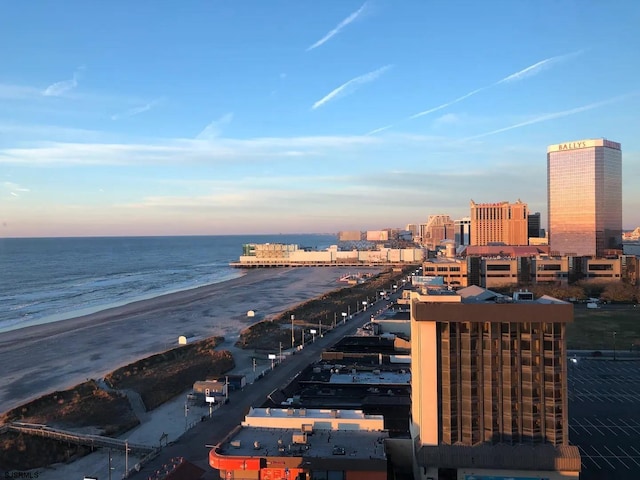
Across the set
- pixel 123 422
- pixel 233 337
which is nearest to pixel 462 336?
pixel 123 422

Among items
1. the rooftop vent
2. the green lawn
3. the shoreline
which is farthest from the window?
the rooftop vent

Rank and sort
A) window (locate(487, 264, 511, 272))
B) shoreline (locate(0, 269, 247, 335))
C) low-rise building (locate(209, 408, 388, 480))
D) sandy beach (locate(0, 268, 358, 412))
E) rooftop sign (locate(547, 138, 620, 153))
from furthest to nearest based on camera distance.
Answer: rooftop sign (locate(547, 138, 620, 153)), window (locate(487, 264, 511, 272)), shoreline (locate(0, 269, 247, 335)), sandy beach (locate(0, 268, 358, 412)), low-rise building (locate(209, 408, 388, 480))

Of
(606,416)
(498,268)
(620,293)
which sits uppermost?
(498,268)

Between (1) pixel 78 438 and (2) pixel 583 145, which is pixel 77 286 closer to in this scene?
(1) pixel 78 438

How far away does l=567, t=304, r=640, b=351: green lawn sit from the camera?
6322 cm

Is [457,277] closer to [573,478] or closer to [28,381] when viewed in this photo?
[28,381]

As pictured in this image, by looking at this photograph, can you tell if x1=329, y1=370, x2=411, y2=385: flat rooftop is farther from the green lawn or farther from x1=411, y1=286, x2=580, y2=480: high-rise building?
the green lawn

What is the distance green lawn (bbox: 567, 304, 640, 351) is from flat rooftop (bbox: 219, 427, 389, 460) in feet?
154

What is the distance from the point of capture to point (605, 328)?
72438 millimetres

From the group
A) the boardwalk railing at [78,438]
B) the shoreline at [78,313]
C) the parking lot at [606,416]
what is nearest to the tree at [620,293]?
the parking lot at [606,416]

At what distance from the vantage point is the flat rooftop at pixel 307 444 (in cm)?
2322

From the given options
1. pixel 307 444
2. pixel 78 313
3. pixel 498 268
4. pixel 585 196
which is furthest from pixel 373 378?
pixel 585 196

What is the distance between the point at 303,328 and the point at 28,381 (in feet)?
117

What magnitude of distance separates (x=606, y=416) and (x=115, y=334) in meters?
61.5
